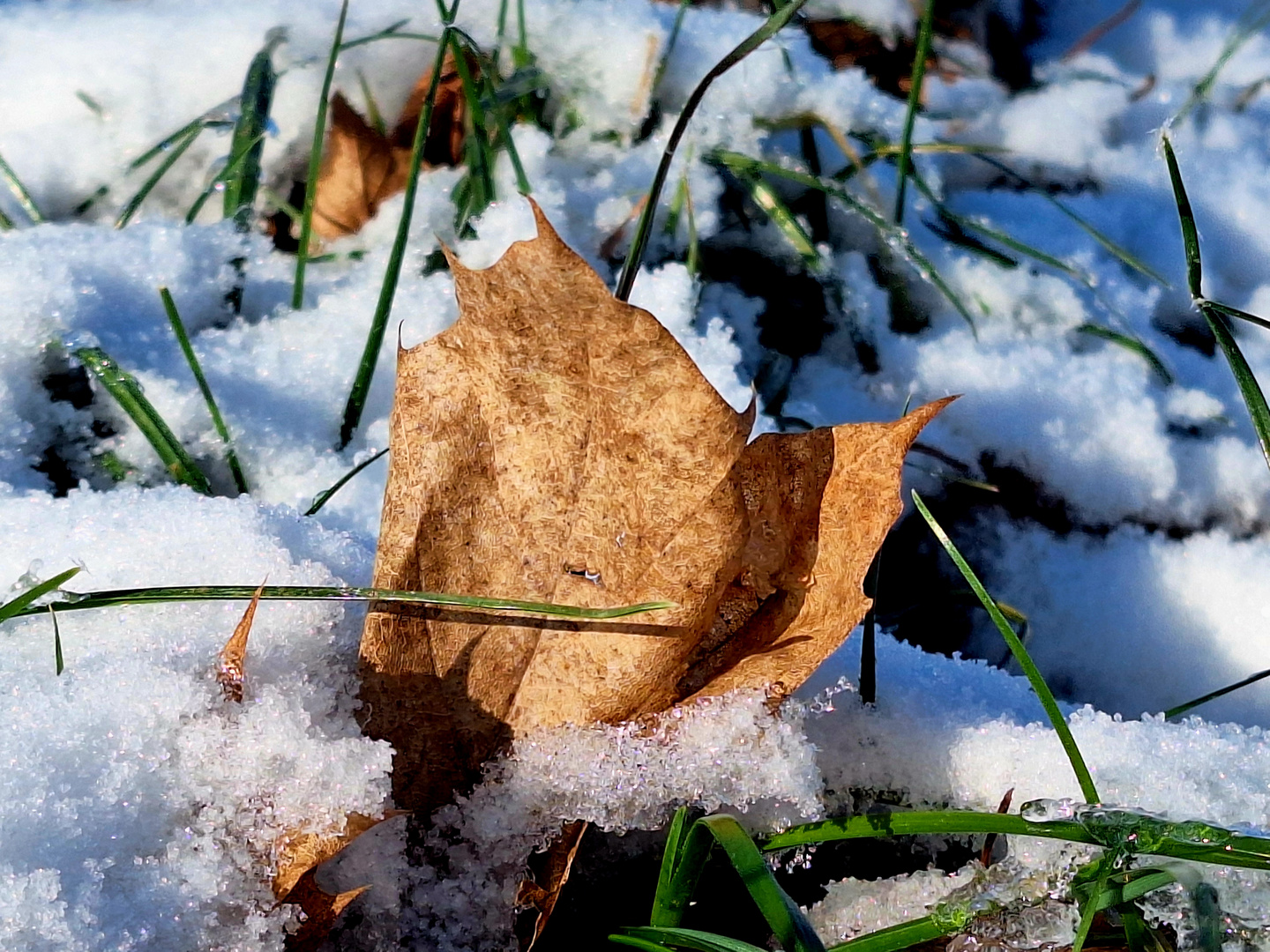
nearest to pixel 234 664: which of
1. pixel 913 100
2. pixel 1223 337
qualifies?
pixel 1223 337

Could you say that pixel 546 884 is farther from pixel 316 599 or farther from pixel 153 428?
pixel 153 428

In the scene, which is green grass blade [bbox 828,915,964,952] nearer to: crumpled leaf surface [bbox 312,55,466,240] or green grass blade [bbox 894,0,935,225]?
green grass blade [bbox 894,0,935,225]

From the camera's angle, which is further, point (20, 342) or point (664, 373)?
point (20, 342)

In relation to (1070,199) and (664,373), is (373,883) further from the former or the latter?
(1070,199)

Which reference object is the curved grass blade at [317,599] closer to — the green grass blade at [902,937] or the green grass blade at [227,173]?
the green grass blade at [902,937]

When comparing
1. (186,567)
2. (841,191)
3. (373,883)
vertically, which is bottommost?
(373,883)

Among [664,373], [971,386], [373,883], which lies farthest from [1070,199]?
[373,883]
